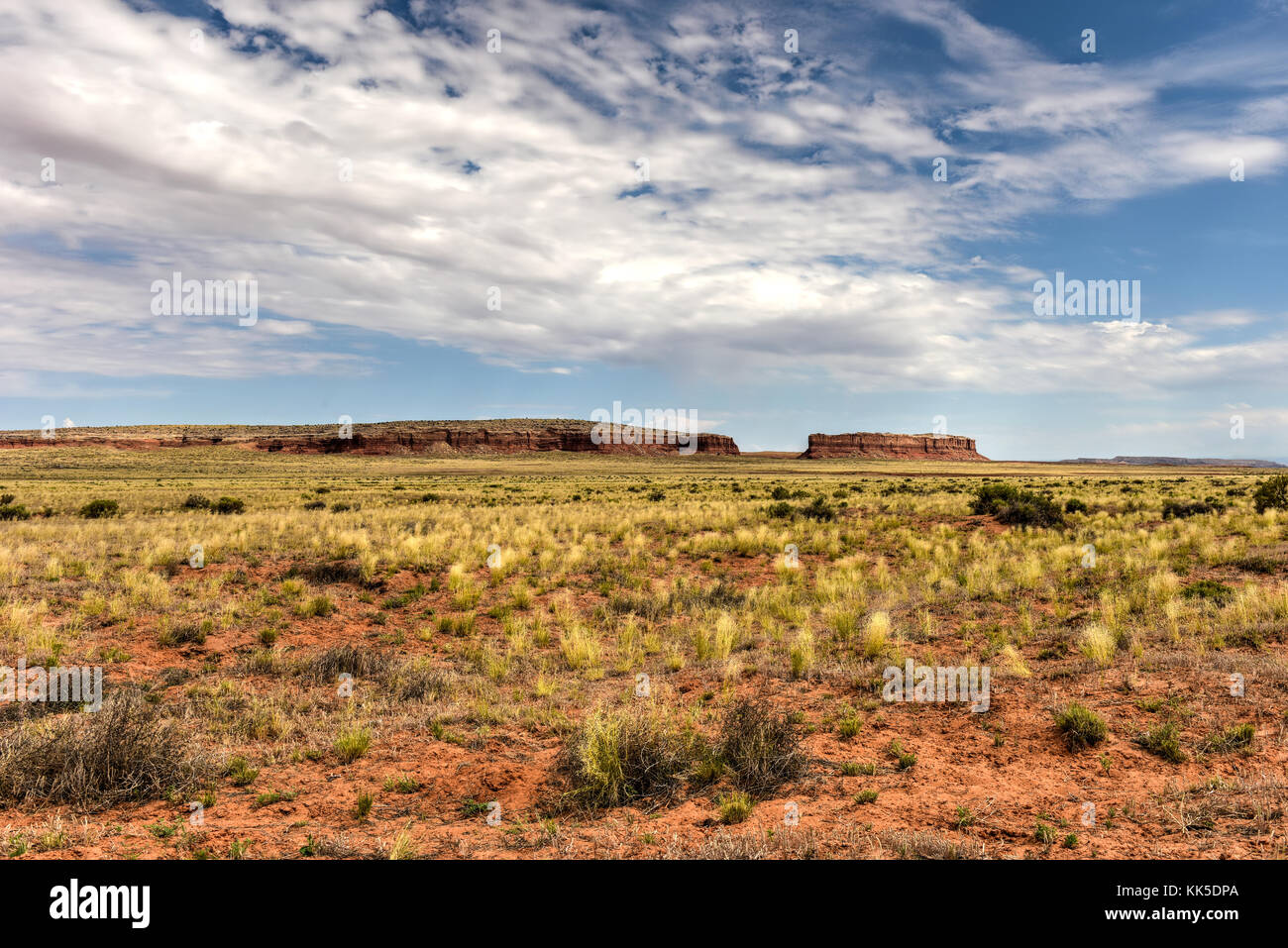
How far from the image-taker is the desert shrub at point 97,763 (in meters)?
6.30

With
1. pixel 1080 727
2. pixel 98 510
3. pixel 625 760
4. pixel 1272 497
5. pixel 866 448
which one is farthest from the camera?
pixel 866 448

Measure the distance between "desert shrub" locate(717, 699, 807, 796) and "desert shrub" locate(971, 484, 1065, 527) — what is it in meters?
17.8

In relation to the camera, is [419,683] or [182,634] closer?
[419,683]

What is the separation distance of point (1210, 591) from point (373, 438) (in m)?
141

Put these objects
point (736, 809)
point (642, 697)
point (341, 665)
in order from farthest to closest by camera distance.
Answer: point (341, 665)
point (642, 697)
point (736, 809)

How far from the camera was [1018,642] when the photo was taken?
35.2 ft

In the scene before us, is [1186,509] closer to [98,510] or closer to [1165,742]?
[1165,742]

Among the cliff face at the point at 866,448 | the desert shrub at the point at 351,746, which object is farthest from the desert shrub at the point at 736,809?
the cliff face at the point at 866,448

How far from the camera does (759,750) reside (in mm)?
6879

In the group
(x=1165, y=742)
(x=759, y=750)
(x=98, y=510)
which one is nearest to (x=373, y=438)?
(x=98, y=510)

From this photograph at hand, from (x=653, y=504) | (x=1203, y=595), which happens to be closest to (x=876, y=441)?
(x=653, y=504)

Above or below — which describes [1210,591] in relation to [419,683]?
above

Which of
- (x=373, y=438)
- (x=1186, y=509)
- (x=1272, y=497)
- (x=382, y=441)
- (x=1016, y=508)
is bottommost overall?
(x=1186, y=509)
